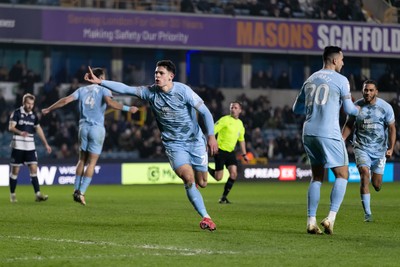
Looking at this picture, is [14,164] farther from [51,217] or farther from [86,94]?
[51,217]

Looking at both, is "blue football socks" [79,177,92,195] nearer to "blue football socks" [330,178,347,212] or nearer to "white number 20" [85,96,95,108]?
"white number 20" [85,96,95,108]

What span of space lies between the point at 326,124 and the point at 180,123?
1.96 metres

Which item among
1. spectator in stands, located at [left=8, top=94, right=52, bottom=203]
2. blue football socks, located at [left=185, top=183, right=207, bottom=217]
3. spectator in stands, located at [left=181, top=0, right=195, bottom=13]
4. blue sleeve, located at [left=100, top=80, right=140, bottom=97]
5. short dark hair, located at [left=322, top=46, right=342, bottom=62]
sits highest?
spectator in stands, located at [left=181, top=0, right=195, bottom=13]

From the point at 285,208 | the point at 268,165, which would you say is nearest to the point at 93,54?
the point at 268,165

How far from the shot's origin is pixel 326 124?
12.8 meters

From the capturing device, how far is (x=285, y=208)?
63.4 feet

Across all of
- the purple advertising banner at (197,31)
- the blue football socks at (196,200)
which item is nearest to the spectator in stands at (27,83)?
the purple advertising banner at (197,31)

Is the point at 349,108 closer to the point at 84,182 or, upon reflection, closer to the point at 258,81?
the point at 84,182

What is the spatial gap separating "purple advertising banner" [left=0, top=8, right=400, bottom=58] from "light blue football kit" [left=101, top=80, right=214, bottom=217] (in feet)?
84.2

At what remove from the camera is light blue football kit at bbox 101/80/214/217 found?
13.3 metres

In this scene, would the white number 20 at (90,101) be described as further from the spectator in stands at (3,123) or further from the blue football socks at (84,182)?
the spectator in stands at (3,123)

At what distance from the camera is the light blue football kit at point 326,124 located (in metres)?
12.8

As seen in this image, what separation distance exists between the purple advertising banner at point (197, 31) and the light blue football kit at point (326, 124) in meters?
26.8

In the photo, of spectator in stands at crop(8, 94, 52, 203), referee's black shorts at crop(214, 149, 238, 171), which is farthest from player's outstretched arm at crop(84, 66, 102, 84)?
referee's black shorts at crop(214, 149, 238, 171)
